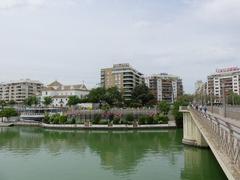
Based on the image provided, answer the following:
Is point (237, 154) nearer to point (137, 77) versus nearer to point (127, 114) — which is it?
point (127, 114)

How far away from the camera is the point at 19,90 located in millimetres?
124062

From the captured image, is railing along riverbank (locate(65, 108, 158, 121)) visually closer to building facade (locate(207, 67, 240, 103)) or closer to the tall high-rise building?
the tall high-rise building

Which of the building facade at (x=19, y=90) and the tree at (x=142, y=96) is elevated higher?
the building facade at (x=19, y=90)

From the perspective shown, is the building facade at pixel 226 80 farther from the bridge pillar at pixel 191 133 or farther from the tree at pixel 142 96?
the bridge pillar at pixel 191 133

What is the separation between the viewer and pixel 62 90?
10012 centimetres

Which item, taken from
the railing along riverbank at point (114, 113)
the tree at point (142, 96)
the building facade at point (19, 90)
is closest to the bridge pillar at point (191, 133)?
the railing along riverbank at point (114, 113)

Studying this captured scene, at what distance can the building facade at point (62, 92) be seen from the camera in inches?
3846

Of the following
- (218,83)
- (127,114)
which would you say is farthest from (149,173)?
(218,83)

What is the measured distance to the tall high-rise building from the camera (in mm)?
91188

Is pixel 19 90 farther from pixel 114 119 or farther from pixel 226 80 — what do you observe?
pixel 114 119

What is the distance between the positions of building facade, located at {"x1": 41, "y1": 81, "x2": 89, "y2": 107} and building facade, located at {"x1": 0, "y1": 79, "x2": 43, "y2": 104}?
65.6ft

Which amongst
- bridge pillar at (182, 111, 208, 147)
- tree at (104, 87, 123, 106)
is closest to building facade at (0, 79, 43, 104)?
tree at (104, 87, 123, 106)

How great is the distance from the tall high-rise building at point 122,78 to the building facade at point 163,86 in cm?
1285

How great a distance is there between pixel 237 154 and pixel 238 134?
55cm
